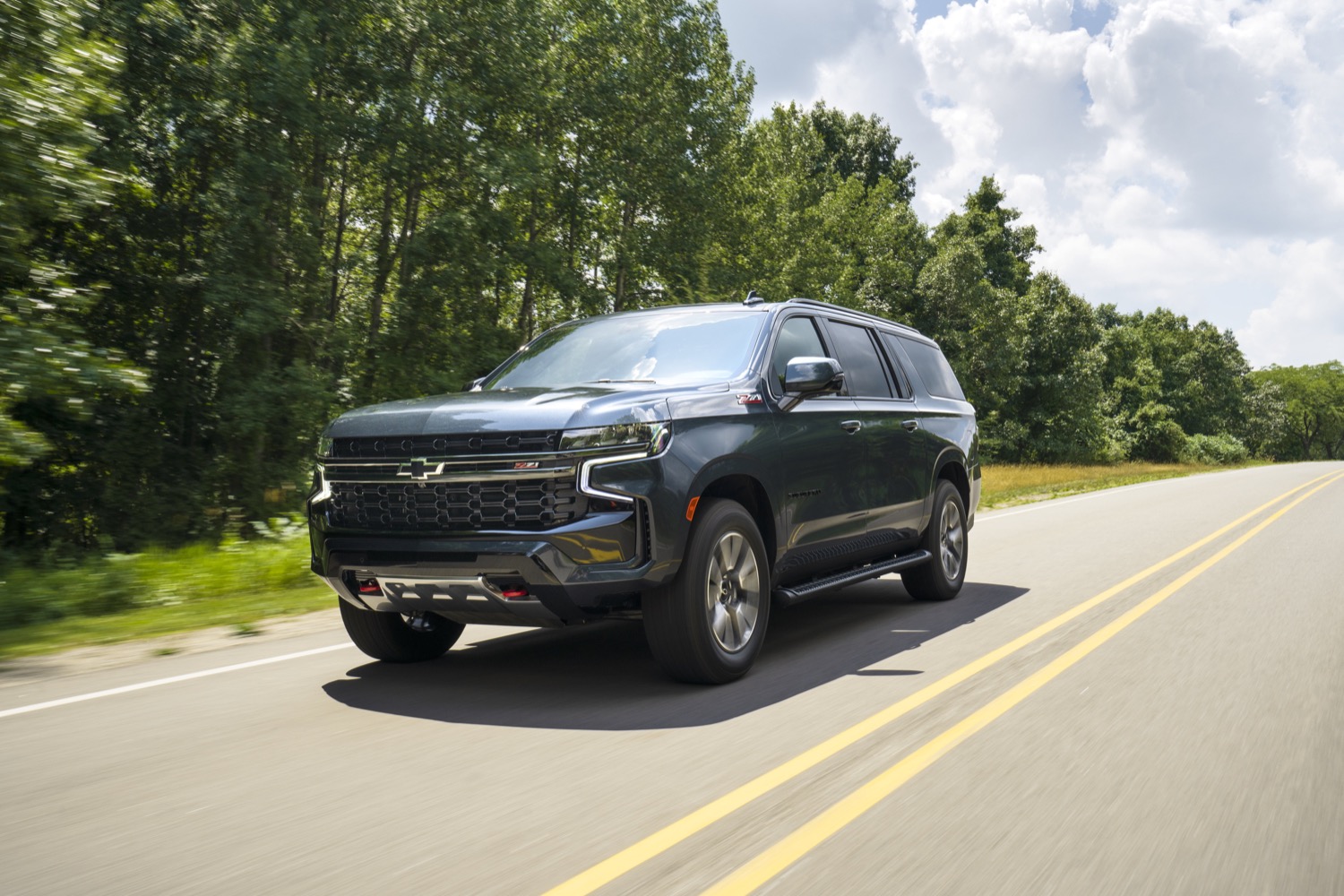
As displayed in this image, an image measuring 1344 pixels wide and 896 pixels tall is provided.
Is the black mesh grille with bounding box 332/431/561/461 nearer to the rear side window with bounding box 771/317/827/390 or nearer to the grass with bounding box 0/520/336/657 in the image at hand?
the rear side window with bounding box 771/317/827/390

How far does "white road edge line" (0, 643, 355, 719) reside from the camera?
5.50m

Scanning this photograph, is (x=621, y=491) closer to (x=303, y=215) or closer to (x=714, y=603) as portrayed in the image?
(x=714, y=603)

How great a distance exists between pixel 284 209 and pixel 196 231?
1719 mm

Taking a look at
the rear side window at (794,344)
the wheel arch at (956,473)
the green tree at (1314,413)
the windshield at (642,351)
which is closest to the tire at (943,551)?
the wheel arch at (956,473)

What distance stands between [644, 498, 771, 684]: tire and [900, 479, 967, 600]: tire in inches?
111

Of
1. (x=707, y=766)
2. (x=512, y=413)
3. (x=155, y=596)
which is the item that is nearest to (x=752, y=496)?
(x=512, y=413)

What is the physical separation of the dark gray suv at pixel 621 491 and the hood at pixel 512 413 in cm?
1

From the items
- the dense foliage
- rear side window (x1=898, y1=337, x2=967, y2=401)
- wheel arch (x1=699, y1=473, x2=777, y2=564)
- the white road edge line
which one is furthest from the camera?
the dense foliage

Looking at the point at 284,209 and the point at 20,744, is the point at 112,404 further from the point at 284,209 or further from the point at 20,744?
the point at 20,744

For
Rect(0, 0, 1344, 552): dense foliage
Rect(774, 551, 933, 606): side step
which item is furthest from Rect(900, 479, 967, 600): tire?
Rect(0, 0, 1344, 552): dense foliage

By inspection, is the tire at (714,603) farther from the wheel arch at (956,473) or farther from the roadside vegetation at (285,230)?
the roadside vegetation at (285,230)

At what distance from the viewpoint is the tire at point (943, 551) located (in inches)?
350

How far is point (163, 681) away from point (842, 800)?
3956mm

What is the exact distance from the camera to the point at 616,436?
17.9 ft
